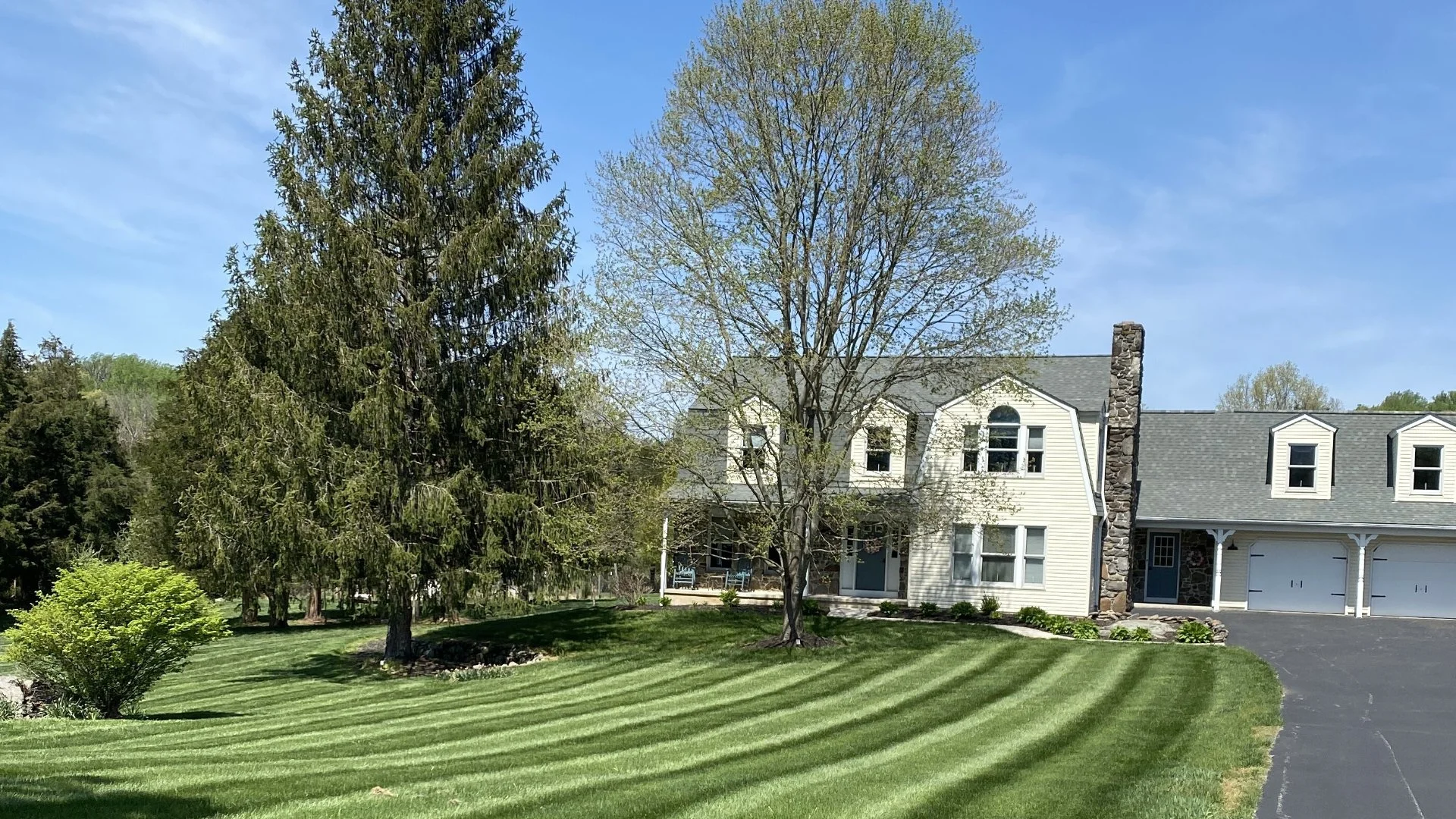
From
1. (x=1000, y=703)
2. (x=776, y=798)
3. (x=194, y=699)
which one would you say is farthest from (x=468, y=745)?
(x=194, y=699)

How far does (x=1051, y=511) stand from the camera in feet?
88.0

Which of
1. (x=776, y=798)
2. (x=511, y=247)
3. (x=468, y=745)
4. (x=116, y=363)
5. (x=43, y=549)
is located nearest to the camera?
(x=776, y=798)

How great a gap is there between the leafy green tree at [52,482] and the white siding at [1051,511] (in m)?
25.7


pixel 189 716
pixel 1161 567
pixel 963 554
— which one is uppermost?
pixel 963 554

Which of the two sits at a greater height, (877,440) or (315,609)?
(877,440)

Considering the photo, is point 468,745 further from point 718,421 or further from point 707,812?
point 718,421

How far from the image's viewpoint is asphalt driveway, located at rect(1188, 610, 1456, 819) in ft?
30.9

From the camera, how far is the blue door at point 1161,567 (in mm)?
30250

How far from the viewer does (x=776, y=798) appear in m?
8.83

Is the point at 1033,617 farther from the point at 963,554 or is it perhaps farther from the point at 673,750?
the point at 673,750

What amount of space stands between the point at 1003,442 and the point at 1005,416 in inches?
25.9

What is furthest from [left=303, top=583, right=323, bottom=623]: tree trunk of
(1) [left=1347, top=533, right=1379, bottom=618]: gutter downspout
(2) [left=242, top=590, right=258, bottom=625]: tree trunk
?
(1) [left=1347, top=533, right=1379, bottom=618]: gutter downspout

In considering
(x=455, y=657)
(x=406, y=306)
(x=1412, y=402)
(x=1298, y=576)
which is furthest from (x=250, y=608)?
(x=1412, y=402)

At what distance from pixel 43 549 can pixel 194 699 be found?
22.2 metres
